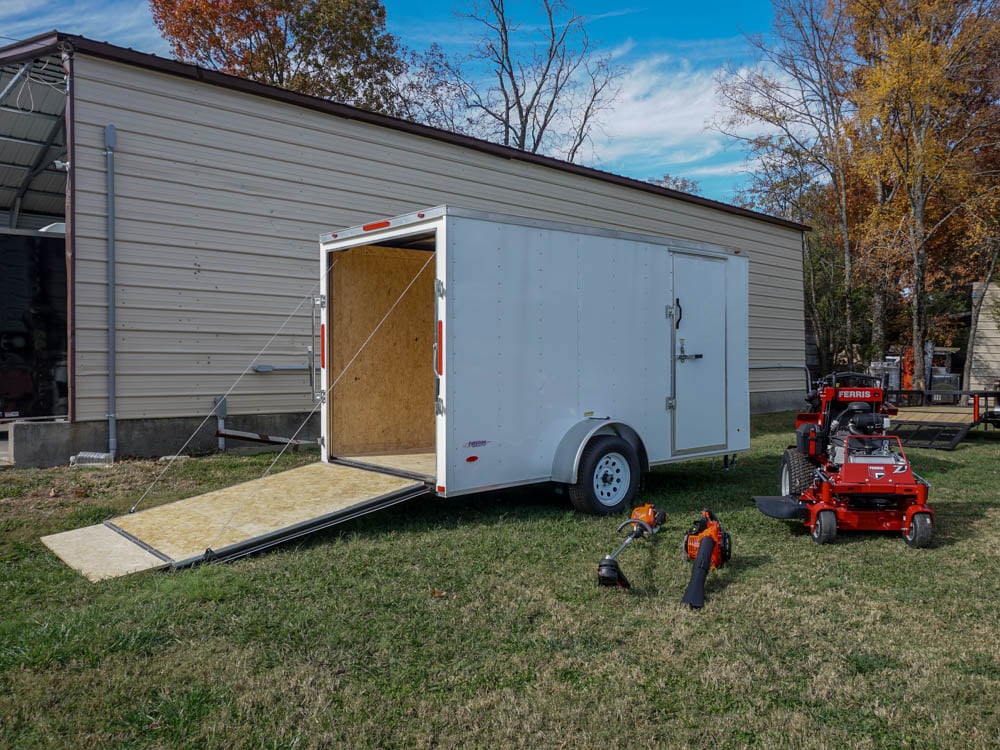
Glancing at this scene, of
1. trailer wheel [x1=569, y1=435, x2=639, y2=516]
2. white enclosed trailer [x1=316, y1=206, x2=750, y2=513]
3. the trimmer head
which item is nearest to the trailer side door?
white enclosed trailer [x1=316, y1=206, x2=750, y2=513]

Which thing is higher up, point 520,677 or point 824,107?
point 824,107

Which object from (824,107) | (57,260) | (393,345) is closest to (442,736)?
(393,345)

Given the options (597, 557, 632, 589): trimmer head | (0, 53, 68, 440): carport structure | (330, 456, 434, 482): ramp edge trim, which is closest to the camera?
(597, 557, 632, 589): trimmer head

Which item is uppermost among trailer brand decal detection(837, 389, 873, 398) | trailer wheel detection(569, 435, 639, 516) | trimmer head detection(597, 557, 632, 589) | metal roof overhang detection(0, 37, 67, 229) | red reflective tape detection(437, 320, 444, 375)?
metal roof overhang detection(0, 37, 67, 229)

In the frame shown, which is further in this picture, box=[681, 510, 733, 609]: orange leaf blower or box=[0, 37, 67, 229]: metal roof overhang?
box=[0, 37, 67, 229]: metal roof overhang

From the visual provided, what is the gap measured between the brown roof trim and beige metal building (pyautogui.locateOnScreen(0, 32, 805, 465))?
0.02 metres

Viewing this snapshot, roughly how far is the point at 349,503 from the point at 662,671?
293cm

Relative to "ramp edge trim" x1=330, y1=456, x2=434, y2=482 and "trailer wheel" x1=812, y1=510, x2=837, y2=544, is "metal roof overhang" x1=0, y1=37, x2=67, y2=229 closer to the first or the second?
"ramp edge trim" x1=330, y1=456, x2=434, y2=482

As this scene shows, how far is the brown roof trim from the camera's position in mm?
7875

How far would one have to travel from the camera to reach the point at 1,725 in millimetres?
2840

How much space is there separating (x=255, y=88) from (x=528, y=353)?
5470 mm

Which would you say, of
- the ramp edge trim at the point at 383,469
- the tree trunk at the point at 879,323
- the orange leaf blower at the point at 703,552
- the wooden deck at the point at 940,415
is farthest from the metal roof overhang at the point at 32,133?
the tree trunk at the point at 879,323

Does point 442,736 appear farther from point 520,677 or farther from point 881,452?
point 881,452

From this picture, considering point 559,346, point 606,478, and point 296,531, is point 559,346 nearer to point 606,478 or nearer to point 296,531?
point 606,478
